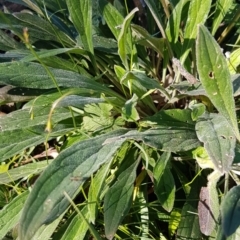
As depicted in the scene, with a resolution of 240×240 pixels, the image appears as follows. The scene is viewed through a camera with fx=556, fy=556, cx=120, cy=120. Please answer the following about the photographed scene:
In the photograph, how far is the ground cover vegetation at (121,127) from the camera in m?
1.31

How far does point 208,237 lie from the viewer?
4.97 feet

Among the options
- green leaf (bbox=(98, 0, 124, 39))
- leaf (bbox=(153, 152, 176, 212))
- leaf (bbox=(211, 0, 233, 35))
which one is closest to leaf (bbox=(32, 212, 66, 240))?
leaf (bbox=(153, 152, 176, 212))

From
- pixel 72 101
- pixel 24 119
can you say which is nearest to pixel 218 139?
pixel 72 101

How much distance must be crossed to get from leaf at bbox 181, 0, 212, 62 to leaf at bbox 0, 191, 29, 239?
65 cm

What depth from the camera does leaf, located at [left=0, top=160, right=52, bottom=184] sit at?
1604 millimetres

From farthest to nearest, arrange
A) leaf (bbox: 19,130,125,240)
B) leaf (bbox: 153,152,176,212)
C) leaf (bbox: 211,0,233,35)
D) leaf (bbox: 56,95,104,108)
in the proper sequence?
leaf (bbox: 211,0,233,35), leaf (bbox: 153,152,176,212), leaf (bbox: 56,95,104,108), leaf (bbox: 19,130,125,240)

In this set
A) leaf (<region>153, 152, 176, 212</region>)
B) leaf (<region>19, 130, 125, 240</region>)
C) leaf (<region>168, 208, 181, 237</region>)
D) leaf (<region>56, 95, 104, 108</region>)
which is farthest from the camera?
leaf (<region>168, 208, 181, 237</region>)

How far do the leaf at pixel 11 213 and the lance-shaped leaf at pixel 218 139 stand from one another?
1.75 feet

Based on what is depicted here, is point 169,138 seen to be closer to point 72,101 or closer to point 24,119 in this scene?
point 72,101

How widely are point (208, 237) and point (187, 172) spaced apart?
0.72 feet

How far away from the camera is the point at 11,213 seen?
1.54 meters

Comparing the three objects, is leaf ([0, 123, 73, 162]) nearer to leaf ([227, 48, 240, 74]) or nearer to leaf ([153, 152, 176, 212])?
leaf ([153, 152, 176, 212])

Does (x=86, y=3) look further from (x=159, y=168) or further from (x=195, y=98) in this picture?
(x=159, y=168)

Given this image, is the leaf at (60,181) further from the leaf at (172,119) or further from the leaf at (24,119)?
the leaf at (24,119)
